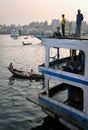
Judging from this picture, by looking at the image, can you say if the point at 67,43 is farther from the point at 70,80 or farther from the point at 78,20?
the point at 78,20

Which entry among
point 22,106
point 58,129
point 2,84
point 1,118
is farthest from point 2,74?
point 58,129

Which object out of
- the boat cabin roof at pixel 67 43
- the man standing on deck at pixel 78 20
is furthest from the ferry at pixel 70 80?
the man standing on deck at pixel 78 20

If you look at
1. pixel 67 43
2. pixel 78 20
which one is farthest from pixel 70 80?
pixel 78 20

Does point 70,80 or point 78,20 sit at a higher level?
point 78,20

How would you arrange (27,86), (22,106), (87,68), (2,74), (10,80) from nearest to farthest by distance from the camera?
(87,68) < (22,106) < (27,86) < (10,80) < (2,74)

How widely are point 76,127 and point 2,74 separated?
83.5ft

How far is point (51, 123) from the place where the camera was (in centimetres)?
1822

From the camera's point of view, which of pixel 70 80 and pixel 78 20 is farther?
pixel 78 20

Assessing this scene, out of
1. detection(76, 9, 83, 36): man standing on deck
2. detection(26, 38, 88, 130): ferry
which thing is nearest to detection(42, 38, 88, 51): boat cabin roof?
detection(26, 38, 88, 130): ferry

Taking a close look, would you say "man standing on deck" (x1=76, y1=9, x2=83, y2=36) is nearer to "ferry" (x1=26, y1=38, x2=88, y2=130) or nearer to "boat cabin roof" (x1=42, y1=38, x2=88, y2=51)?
"ferry" (x1=26, y1=38, x2=88, y2=130)

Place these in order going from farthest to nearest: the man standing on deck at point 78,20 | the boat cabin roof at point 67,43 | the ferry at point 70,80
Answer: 1. the man standing on deck at point 78,20
2. the ferry at point 70,80
3. the boat cabin roof at point 67,43

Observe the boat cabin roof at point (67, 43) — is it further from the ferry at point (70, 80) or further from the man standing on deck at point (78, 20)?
the man standing on deck at point (78, 20)

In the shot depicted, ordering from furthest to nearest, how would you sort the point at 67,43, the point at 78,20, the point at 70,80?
the point at 78,20
the point at 70,80
the point at 67,43

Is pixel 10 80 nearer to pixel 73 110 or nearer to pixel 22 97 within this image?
pixel 22 97
